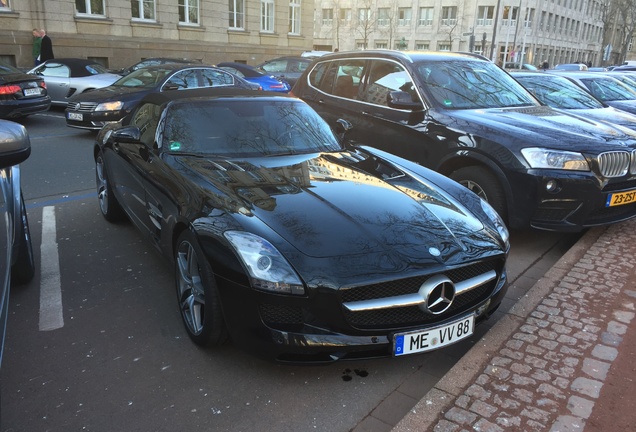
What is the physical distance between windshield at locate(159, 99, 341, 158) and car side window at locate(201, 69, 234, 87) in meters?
7.52

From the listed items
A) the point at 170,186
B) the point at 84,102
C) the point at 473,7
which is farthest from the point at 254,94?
the point at 473,7

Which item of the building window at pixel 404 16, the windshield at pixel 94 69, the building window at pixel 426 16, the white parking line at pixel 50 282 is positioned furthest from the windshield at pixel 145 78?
the building window at pixel 404 16

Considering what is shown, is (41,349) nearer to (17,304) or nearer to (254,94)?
(17,304)

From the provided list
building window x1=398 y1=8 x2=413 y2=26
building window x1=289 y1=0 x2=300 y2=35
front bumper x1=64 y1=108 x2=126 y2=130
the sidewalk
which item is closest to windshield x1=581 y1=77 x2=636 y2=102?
the sidewalk

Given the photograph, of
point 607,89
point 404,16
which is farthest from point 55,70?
point 404,16

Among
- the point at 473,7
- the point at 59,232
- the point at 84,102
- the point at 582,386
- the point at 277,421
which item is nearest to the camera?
the point at 277,421

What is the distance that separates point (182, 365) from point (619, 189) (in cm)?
432

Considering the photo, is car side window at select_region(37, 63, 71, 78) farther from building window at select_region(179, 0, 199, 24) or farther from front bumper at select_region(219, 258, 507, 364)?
building window at select_region(179, 0, 199, 24)

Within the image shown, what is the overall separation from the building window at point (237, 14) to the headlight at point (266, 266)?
2863 cm

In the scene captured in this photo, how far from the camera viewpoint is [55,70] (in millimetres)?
13688

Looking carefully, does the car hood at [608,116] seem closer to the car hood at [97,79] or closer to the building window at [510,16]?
the car hood at [97,79]

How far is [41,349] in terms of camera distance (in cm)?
325

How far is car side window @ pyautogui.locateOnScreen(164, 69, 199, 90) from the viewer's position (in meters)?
10.9

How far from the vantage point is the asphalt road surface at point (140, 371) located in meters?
2.68
